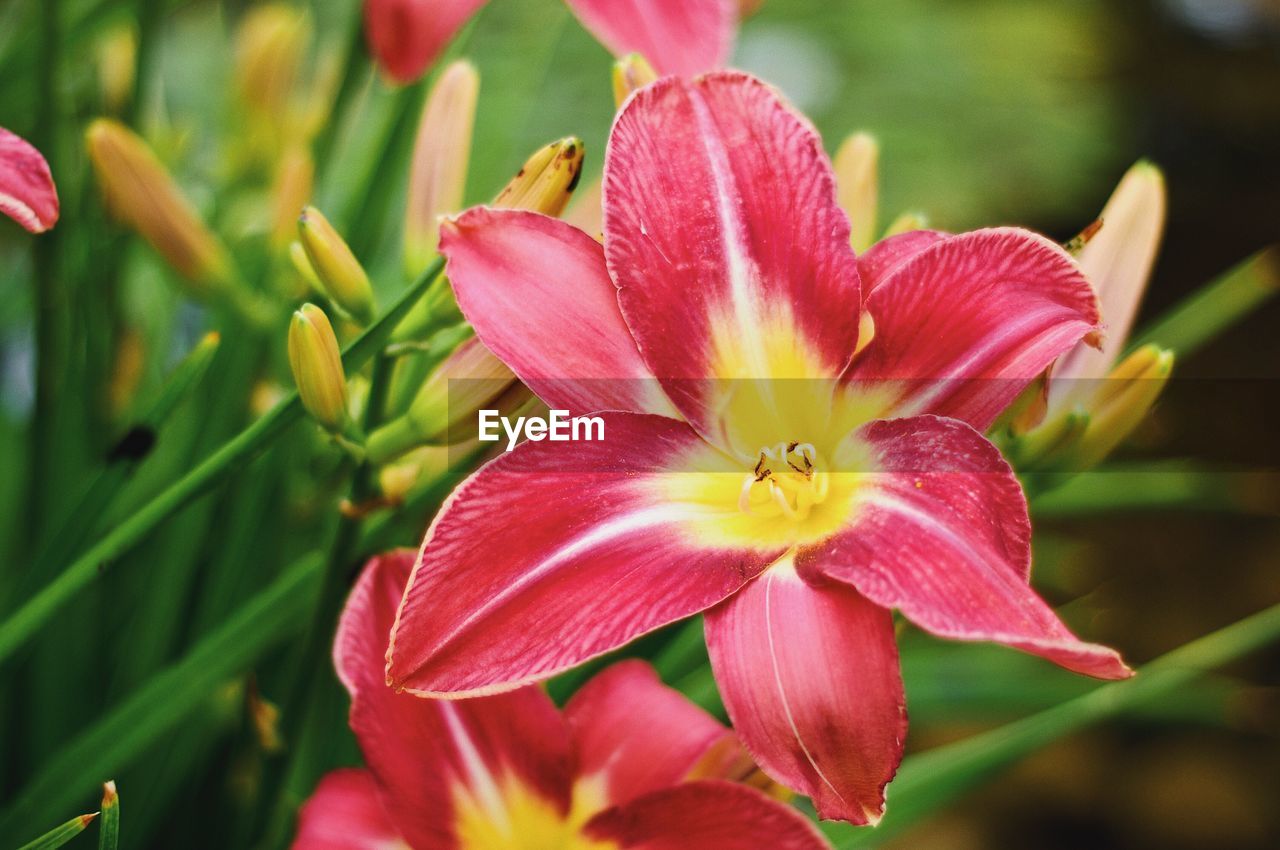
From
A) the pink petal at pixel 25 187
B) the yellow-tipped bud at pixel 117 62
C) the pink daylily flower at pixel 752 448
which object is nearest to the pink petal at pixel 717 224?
the pink daylily flower at pixel 752 448

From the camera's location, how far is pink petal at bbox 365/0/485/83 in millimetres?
340

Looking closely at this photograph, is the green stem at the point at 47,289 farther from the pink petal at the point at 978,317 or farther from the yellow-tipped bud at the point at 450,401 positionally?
the pink petal at the point at 978,317

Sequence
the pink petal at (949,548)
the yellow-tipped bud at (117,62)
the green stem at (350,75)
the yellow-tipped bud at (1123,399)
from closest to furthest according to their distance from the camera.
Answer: the pink petal at (949,548) → the yellow-tipped bud at (1123,399) → the green stem at (350,75) → the yellow-tipped bud at (117,62)

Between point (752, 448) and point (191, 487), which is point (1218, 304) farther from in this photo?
point (191, 487)

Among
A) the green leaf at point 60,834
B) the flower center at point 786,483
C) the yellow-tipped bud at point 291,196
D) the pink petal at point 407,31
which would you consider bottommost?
the green leaf at point 60,834

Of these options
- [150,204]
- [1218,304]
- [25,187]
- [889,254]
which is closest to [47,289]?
[150,204]

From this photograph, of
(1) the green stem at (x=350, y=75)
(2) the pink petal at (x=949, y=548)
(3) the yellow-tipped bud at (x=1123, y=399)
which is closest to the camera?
(2) the pink petal at (x=949, y=548)

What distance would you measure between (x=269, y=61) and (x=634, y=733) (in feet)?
1.56

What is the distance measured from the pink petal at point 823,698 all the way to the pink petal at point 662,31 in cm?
18

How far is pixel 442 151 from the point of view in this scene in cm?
32

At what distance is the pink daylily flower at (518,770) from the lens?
25cm

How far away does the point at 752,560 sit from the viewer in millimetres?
237

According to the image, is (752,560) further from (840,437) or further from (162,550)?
(162,550)

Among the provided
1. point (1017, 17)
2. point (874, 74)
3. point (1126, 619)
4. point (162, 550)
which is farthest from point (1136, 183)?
point (1017, 17)
